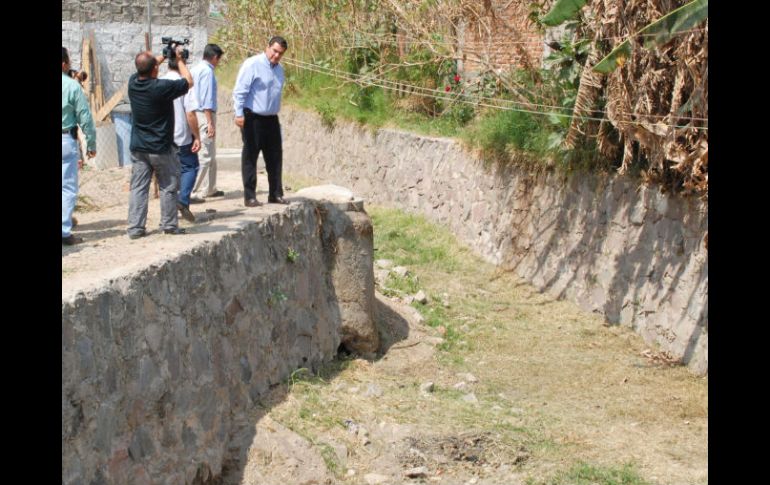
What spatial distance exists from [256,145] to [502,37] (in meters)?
4.93

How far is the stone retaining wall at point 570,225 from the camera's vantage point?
9.73 meters

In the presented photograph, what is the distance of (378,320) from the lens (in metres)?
10.4

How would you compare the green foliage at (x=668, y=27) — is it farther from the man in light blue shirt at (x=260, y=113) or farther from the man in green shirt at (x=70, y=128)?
the man in green shirt at (x=70, y=128)

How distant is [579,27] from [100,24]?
15305mm

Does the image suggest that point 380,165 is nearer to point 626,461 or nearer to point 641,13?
point 641,13

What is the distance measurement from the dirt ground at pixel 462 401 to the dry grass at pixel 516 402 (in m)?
0.02

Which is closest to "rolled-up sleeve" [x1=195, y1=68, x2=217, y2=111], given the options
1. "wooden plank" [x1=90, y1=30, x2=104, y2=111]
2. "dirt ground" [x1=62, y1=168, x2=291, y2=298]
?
"dirt ground" [x1=62, y1=168, x2=291, y2=298]

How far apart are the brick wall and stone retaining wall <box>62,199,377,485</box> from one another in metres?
3.96

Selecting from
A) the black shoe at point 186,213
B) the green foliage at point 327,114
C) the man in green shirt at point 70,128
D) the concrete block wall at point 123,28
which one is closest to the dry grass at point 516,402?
the black shoe at point 186,213

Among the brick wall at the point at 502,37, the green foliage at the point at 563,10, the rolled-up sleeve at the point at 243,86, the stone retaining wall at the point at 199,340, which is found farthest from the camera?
the brick wall at the point at 502,37

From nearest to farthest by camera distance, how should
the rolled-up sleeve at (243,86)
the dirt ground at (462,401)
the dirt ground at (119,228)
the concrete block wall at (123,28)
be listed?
the dirt ground at (119,228) → the dirt ground at (462,401) → the rolled-up sleeve at (243,86) → the concrete block wall at (123,28)

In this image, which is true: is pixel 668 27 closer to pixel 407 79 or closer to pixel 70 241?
pixel 70 241

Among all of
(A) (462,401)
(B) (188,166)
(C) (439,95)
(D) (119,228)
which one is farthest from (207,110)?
(C) (439,95)

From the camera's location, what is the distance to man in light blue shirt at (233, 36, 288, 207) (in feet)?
30.1
